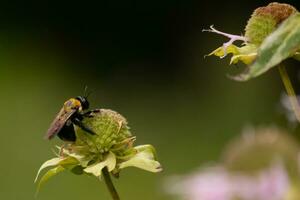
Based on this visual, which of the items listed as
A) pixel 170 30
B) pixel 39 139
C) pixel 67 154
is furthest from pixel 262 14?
pixel 170 30

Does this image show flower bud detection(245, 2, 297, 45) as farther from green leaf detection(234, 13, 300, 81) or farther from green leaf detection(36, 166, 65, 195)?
green leaf detection(36, 166, 65, 195)

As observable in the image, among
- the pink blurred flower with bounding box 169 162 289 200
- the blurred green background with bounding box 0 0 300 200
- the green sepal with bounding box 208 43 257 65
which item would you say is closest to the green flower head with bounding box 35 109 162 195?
the green sepal with bounding box 208 43 257 65

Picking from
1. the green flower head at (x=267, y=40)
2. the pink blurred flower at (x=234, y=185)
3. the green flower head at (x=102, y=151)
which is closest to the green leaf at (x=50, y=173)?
the green flower head at (x=102, y=151)

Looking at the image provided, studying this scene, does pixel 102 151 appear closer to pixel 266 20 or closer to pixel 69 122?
pixel 69 122

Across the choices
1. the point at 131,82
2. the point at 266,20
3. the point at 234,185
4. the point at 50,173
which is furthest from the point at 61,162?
the point at 131,82

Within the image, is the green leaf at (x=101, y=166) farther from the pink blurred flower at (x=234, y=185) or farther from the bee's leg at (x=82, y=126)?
the pink blurred flower at (x=234, y=185)

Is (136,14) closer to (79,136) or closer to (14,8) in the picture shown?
(14,8)

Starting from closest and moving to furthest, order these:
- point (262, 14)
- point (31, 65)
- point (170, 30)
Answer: point (262, 14) < point (31, 65) < point (170, 30)
